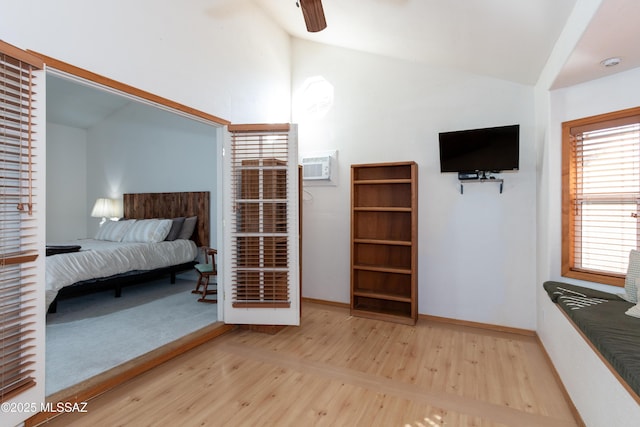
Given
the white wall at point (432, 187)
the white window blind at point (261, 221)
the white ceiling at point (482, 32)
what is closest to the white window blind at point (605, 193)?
the white ceiling at point (482, 32)

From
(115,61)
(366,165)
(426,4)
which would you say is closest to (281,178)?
(366,165)

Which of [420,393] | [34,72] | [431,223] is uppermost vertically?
[34,72]

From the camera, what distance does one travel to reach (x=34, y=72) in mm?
1676

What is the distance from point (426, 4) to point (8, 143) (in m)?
2.79

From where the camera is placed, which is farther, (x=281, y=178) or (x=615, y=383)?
(x=281, y=178)

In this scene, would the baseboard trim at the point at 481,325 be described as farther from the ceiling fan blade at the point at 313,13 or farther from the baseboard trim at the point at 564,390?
the ceiling fan blade at the point at 313,13

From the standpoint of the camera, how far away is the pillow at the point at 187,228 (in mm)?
5129

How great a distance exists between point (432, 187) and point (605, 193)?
144 cm

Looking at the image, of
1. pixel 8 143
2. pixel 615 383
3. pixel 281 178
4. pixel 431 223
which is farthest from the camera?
pixel 431 223

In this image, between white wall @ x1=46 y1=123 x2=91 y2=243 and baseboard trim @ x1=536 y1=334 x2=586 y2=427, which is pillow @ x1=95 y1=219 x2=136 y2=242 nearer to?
white wall @ x1=46 y1=123 x2=91 y2=243

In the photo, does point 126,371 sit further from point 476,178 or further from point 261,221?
point 476,178

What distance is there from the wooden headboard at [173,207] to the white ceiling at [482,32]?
110 inches

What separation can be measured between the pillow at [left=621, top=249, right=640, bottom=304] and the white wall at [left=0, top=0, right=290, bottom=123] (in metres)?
3.39

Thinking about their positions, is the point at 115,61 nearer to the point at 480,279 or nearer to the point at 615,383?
the point at 615,383
